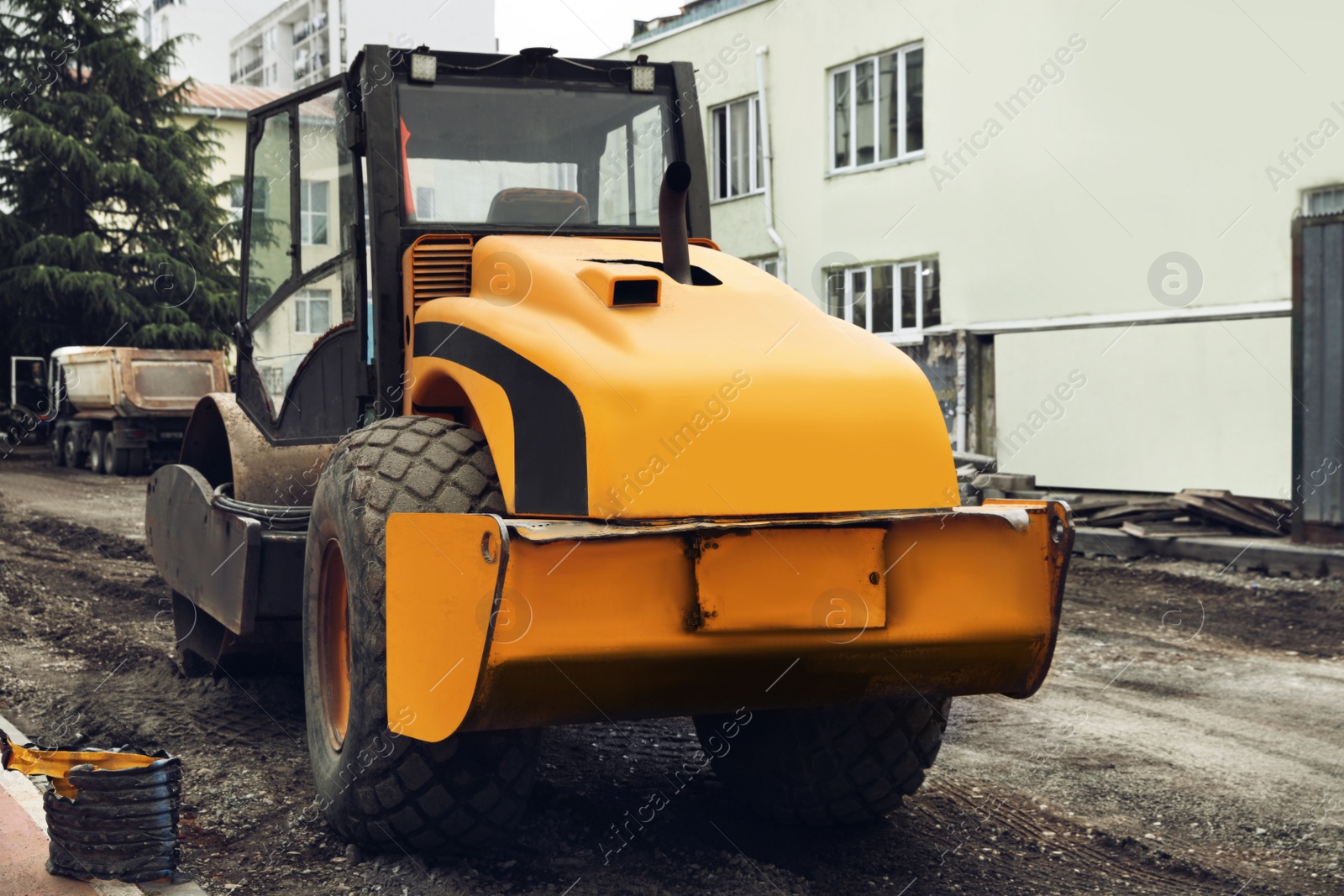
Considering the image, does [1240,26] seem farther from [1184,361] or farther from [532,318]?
[532,318]

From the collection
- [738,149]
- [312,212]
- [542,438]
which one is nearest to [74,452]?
[738,149]

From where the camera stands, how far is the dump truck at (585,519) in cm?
371

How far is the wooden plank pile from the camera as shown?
12742 mm

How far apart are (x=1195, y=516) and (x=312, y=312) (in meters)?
9.88

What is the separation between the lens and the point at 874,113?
2094cm

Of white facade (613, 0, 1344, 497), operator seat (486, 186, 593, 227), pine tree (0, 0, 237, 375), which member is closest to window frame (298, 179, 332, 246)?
operator seat (486, 186, 593, 227)

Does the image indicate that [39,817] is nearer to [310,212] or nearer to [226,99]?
[310,212]

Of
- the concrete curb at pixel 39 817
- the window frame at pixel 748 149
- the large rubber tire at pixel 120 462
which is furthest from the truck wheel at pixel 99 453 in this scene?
the concrete curb at pixel 39 817

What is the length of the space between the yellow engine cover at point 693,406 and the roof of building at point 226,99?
34168mm

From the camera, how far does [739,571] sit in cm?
374

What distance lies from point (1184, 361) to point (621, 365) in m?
13.4

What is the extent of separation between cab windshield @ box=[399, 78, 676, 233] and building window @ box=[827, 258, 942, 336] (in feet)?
47.1

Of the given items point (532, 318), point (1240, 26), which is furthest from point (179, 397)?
point (532, 318)

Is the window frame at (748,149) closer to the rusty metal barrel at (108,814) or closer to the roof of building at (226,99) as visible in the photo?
the roof of building at (226,99)
